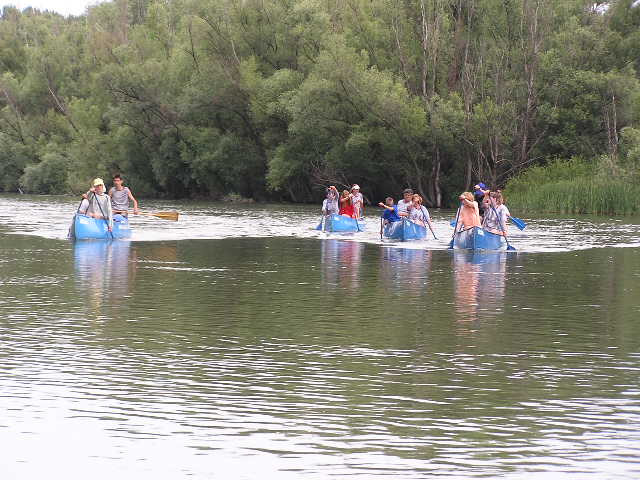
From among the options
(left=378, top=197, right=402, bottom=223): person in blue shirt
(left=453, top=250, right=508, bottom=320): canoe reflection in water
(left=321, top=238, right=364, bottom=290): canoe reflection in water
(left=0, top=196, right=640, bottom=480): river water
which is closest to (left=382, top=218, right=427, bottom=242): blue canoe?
(left=378, top=197, right=402, bottom=223): person in blue shirt

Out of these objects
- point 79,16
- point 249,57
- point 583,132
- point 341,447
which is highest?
point 79,16

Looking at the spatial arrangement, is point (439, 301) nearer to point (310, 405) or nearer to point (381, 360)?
point (381, 360)

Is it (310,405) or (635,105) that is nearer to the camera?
(310,405)

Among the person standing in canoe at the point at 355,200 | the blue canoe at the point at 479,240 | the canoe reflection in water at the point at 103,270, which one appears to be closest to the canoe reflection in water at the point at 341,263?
the blue canoe at the point at 479,240

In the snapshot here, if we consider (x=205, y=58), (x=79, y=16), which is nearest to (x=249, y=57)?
(x=205, y=58)

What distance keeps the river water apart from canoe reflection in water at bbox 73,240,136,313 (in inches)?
4.5

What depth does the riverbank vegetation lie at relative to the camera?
60.4m

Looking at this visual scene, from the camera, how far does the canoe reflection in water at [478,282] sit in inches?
598

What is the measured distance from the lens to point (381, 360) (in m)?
10.6

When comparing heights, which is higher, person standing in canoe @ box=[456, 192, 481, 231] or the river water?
person standing in canoe @ box=[456, 192, 481, 231]

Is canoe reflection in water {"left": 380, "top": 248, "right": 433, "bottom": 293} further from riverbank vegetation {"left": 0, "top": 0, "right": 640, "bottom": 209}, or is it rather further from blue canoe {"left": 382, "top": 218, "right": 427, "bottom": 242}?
riverbank vegetation {"left": 0, "top": 0, "right": 640, "bottom": 209}

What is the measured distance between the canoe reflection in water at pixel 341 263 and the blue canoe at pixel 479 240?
2489 millimetres

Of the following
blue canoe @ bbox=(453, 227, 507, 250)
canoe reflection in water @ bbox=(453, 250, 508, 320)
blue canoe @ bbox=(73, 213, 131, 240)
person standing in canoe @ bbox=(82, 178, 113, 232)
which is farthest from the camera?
blue canoe @ bbox=(73, 213, 131, 240)

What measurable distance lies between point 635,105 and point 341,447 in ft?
185
